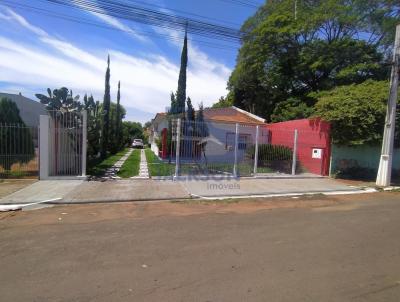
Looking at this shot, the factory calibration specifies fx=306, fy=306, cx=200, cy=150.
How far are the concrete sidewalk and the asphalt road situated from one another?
55.6 inches

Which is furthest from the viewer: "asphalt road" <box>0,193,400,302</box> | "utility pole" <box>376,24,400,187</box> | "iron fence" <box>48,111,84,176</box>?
"utility pole" <box>376,24,400,187</box>

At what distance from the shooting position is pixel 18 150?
1123cm

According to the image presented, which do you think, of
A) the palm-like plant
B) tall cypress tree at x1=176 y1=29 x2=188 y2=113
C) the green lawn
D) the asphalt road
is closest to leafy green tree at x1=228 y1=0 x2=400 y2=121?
tall cypress tree at x1=176 y1=29 x2=188 y2=113

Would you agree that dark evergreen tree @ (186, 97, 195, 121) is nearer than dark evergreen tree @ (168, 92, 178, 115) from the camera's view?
Yes

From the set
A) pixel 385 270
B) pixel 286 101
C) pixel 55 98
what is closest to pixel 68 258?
pixel 385 270

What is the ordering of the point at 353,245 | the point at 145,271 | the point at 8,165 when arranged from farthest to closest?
the point at 8,165
the point at 353,245
the point at 145,271

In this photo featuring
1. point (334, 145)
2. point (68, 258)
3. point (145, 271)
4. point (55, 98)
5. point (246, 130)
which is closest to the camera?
point (145, 271)

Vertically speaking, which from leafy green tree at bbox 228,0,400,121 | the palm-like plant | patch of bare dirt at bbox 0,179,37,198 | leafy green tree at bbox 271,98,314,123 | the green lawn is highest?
leafy green tree at bbox 228,0,400,121

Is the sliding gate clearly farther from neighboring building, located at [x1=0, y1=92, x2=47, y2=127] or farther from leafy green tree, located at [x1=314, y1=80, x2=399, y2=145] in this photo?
neighboring building, located at [x1=0, y1=92, x2=47, y2=127]

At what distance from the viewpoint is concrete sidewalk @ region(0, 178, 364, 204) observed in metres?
8.84

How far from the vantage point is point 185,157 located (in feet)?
43.7

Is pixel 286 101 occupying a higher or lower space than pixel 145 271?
higher

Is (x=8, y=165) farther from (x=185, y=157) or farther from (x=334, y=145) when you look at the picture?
(x=334, y=145)

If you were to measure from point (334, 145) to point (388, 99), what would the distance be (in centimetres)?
313
